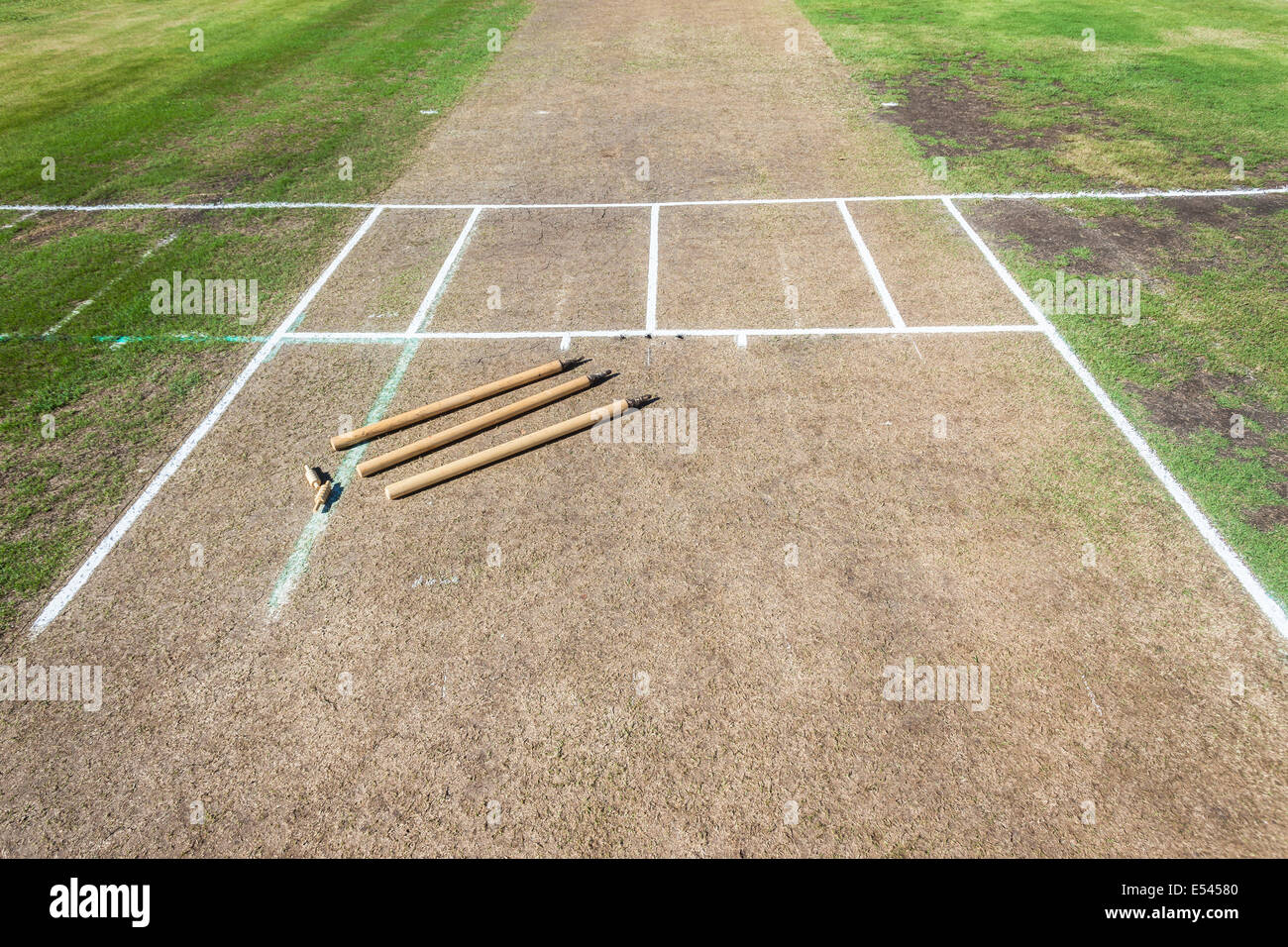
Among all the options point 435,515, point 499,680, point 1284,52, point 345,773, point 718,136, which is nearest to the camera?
point 345,773

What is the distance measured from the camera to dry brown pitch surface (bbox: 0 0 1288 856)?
563 cm

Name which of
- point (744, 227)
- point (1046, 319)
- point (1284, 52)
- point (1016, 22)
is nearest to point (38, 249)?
point (744, 227)

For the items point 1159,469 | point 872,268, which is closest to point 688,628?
point 1159,469

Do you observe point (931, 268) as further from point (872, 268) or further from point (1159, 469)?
point (1159, 469)

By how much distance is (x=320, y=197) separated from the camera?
14.7m

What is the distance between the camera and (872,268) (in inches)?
472

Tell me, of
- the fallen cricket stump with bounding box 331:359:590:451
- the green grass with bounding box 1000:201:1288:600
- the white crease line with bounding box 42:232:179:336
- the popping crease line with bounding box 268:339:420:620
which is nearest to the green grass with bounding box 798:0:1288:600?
the green grass with bounding box 1000:201:1288:600

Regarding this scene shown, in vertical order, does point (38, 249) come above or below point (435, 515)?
above

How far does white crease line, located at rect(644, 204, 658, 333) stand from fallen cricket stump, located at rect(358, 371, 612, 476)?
1.48 meters

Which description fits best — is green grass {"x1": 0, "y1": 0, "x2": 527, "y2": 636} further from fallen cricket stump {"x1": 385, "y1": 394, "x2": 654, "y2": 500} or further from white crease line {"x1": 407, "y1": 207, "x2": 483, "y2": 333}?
fallen cricket stump {"x1": 385, "y1": 394, "x2": 654, "y2": 500}

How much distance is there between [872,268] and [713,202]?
3.80 metres

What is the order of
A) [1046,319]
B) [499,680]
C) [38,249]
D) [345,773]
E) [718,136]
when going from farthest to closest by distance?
[718,136], [38,249], [1046,319], [499,680], [345,773]
